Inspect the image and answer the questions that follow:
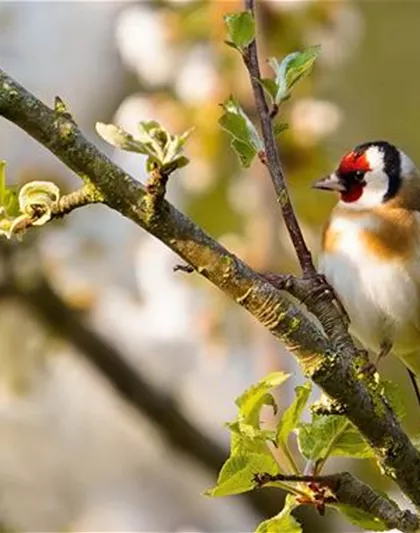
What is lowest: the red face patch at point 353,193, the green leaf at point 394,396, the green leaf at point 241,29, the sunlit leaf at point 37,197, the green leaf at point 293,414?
the sunlit leaf at point 37,197

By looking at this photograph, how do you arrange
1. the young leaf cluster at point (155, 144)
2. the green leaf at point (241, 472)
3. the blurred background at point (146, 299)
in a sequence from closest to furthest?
the young leaf cluster at point (155, 144) < the green leaf at point (241, 472) < the blurred background at point (146, 299)

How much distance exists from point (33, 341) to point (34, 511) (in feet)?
1.42

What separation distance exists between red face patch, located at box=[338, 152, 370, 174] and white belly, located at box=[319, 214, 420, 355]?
0.10 meters

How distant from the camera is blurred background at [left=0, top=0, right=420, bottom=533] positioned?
163 centimetres

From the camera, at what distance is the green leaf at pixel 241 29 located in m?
0.67

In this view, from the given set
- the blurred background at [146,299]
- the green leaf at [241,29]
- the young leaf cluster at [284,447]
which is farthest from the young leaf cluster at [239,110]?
the blurred background at [146,299]

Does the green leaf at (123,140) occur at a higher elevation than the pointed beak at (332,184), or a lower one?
lower

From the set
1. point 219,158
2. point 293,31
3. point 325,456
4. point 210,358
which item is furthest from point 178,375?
point 325,456

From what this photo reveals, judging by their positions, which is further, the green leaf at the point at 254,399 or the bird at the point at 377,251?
the bird at the point at 377,251

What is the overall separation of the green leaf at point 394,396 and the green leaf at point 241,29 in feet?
0.58

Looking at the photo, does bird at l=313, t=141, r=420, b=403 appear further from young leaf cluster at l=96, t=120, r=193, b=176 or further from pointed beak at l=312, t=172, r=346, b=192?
young leaf cluster at l=96, t=120, r=193, b=176

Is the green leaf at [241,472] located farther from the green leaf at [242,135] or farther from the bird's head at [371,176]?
the bird's head at [371,176]

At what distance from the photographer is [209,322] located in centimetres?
167

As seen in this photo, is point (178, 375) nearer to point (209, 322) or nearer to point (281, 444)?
point (209, 322)
